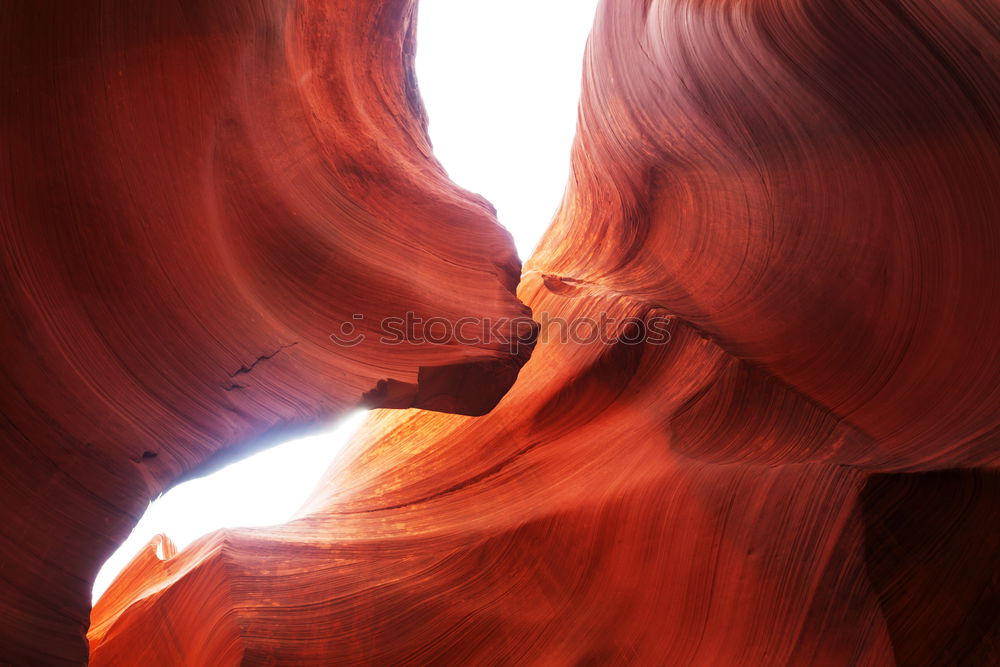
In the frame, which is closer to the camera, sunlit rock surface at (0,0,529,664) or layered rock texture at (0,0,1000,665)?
sunlit rock surface at (0,0,529,664)

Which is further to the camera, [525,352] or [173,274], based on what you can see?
[525,352]

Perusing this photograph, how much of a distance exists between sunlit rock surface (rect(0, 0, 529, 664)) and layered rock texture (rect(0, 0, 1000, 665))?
1 cm

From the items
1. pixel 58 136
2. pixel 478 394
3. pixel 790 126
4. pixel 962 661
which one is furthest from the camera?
pixel 790 126

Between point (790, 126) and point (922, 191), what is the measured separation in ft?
2.56

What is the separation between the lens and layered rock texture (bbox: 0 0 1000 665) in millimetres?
2545

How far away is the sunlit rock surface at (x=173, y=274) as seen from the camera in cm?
238

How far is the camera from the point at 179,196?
112 inches

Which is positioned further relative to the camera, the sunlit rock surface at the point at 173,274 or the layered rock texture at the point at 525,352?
the layered rock texture at the point at 525,352

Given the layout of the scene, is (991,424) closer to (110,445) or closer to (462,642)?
(462,642)

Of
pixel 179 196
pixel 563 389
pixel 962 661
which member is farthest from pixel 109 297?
pixel 962 661

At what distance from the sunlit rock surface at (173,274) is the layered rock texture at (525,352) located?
0.01 metres

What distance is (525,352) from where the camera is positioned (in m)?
3.82

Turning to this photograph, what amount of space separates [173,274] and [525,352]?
1.71 meters

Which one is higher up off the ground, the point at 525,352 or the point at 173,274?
the point at 173,274
